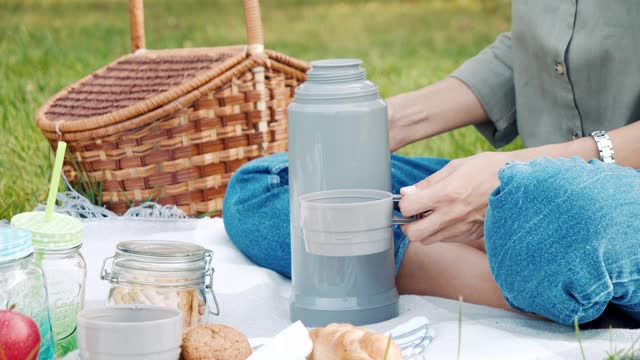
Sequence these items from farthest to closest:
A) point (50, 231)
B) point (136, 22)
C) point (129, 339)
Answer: point (136, 22)
point (50, 231)
point (129, 339)

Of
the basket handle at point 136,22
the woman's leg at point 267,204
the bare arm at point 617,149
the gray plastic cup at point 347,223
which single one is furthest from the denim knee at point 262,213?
the basket handle at point 136,22

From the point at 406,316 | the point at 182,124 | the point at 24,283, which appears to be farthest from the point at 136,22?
the point at 24,283

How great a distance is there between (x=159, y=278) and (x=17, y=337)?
255mm

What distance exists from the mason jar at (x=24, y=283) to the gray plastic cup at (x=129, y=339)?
0.07 meters

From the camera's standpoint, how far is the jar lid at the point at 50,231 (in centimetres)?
120

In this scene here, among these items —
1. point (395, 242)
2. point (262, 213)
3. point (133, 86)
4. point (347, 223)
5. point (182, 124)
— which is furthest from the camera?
point (133, 86)

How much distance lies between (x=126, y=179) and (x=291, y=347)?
1.10 m

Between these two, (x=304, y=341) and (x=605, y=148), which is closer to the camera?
(x=304, y=341)

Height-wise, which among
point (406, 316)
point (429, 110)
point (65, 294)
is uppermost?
point (429, 110)

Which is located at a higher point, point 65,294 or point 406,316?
point 65,294

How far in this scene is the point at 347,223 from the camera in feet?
4.32

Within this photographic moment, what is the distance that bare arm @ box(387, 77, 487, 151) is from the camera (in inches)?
72.4

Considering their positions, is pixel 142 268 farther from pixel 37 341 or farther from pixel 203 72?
pixel 203 72

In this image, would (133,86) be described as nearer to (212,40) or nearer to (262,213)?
(262,213)
